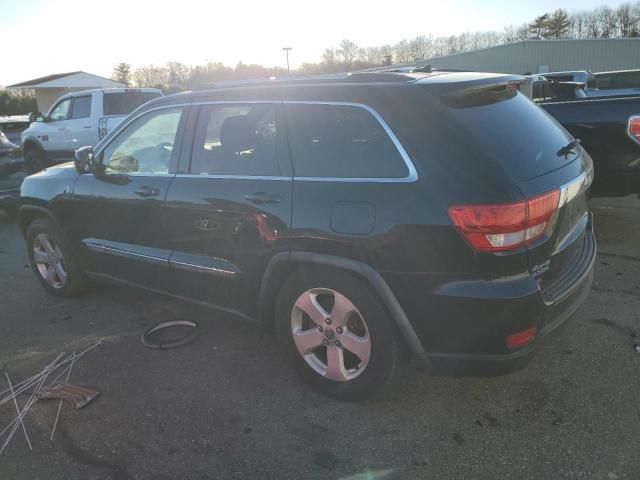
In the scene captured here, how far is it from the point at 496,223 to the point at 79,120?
1115cm

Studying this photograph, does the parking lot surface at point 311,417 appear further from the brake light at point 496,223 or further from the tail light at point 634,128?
the tail light at point 634,128

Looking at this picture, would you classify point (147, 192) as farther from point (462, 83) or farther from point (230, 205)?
point (462, 83)

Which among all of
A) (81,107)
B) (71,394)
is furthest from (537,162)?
(81,107)

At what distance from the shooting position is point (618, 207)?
6875 mm

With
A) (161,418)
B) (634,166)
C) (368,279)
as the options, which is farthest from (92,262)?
(634,166)

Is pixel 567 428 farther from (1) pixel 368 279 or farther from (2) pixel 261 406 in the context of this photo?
(2) pixel 261 406

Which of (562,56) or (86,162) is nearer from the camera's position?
(86,162)

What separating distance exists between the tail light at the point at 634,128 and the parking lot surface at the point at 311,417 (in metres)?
1.85

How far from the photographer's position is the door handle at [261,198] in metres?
2.95

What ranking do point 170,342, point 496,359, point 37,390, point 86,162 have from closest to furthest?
1. point 496,359
2. point 37,390
3. point 170,342
4. point 86,162

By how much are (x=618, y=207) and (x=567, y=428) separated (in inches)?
204

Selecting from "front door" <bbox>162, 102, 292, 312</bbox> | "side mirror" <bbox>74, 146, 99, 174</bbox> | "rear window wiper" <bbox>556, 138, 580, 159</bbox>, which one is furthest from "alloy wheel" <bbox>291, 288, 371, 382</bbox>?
"side mirror" <bbox>74, 146, 99, 174</bbox>

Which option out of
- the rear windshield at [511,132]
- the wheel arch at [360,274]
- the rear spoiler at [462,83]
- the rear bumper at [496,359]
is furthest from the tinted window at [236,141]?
the rear bumper at [496,359]

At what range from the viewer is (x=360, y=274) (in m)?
2.64
